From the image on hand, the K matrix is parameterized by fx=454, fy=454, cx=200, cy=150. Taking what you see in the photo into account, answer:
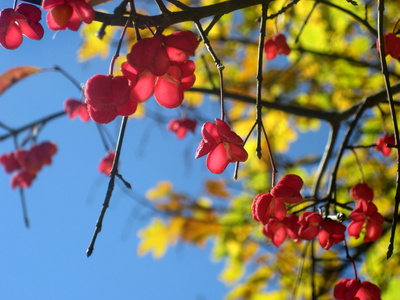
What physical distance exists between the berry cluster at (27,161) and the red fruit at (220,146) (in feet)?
2.04

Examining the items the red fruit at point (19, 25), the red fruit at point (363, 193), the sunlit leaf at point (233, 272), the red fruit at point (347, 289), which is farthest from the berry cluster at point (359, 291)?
the sunlit leaf at point (233, 272)

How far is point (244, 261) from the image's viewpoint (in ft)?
7.41

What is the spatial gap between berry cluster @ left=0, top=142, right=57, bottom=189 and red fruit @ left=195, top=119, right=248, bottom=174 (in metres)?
0.62

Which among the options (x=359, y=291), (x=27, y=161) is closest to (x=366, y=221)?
(x=359, y=291)

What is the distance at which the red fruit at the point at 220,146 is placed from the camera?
49 centimetres

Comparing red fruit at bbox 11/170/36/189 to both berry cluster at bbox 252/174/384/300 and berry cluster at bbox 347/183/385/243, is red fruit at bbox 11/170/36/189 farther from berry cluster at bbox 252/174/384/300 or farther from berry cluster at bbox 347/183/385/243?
berry cluster at bbox 347/183/385/243

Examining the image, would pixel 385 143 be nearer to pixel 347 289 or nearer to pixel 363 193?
pixel 363 193

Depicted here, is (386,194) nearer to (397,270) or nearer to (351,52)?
(397,270)

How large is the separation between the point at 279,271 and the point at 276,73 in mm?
825

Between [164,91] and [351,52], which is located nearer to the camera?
[164,91]

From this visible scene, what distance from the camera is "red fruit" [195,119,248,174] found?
1.62 ft

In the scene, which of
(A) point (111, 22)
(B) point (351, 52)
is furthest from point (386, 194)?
(A) point (111, 22)

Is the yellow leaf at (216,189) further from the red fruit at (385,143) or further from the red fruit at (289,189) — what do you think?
the red fruit at (289,189)

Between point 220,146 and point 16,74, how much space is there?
0.46 meters
